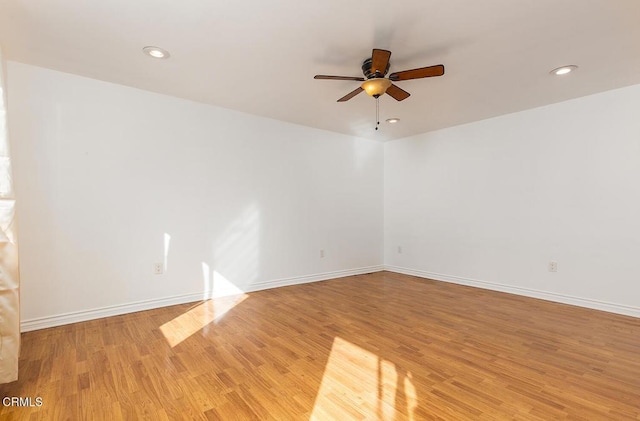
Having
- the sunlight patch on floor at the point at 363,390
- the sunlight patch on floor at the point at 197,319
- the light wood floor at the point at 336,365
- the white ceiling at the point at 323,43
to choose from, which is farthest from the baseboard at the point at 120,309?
the white ceiling at the point at 323,43

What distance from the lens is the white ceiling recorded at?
1.95 meters

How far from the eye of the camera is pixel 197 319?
9.82 ft

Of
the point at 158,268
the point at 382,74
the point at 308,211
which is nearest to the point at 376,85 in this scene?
the point at 382,74

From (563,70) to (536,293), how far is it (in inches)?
102

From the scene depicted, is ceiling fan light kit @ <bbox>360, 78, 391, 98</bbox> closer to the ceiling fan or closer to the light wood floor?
the ceiling fan

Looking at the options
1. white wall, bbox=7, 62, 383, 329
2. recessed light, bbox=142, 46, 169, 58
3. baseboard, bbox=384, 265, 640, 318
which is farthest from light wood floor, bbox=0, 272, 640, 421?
recessed light, bbox=142, 46, 169, 58

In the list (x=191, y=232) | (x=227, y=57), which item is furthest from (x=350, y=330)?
(x=227, y=57)

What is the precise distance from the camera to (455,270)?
4.61 meters

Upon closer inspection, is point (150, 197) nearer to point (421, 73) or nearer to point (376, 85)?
point (376, 85)

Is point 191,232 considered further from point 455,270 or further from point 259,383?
point 455,270

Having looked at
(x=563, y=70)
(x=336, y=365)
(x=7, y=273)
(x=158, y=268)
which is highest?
(x=563, y=70)

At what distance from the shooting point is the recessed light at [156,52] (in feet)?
7.96

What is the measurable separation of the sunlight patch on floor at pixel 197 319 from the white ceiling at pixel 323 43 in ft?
7.83

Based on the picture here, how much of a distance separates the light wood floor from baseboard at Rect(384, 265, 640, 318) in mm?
226
